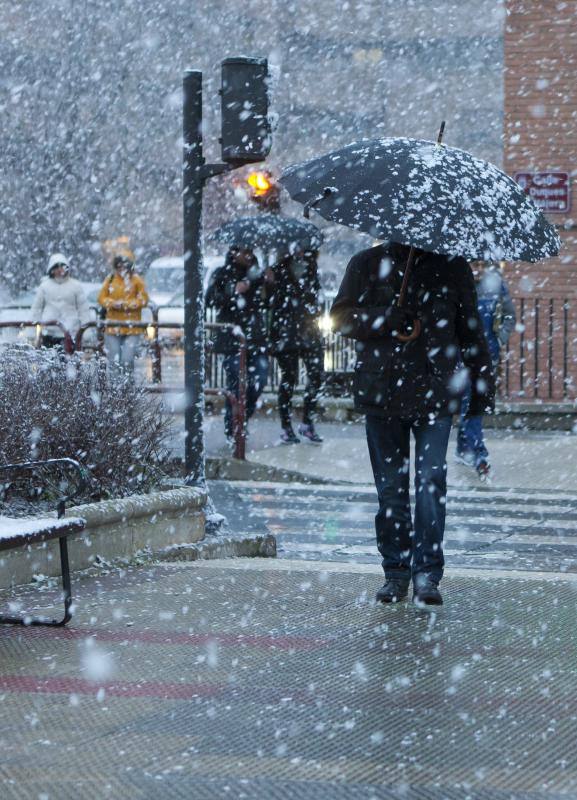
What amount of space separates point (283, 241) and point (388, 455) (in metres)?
7.73

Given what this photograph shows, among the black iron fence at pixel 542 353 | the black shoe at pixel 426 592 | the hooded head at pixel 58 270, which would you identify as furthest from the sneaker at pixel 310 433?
the black shoe at pixel 426 592

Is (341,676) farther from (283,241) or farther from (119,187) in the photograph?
(119,187)

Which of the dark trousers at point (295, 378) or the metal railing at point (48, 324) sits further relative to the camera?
the metal railing at point (48, 324)

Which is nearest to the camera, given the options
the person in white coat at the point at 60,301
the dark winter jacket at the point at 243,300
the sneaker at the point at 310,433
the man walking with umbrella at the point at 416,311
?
the man walking with umbrella at the point at 416,311

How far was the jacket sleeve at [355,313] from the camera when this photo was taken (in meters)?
6.71

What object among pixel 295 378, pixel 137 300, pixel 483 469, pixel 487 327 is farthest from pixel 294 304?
pixel 137 300

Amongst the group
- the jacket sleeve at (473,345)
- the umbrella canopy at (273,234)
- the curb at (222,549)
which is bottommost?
the curb at (222,549)

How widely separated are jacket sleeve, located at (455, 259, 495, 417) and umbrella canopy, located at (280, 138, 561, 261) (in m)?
0.30

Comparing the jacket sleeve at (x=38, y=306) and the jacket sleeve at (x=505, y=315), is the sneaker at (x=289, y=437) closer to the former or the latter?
the jacket sleeve at (x=505, y=315)

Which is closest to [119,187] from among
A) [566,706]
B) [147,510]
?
[147,510]

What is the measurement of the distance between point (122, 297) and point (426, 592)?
40.0ft

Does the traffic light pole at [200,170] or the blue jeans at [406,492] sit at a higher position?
the traffic light pole at [200,170]

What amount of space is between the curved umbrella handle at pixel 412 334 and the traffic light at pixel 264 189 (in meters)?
11.4

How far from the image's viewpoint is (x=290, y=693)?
5215mm
